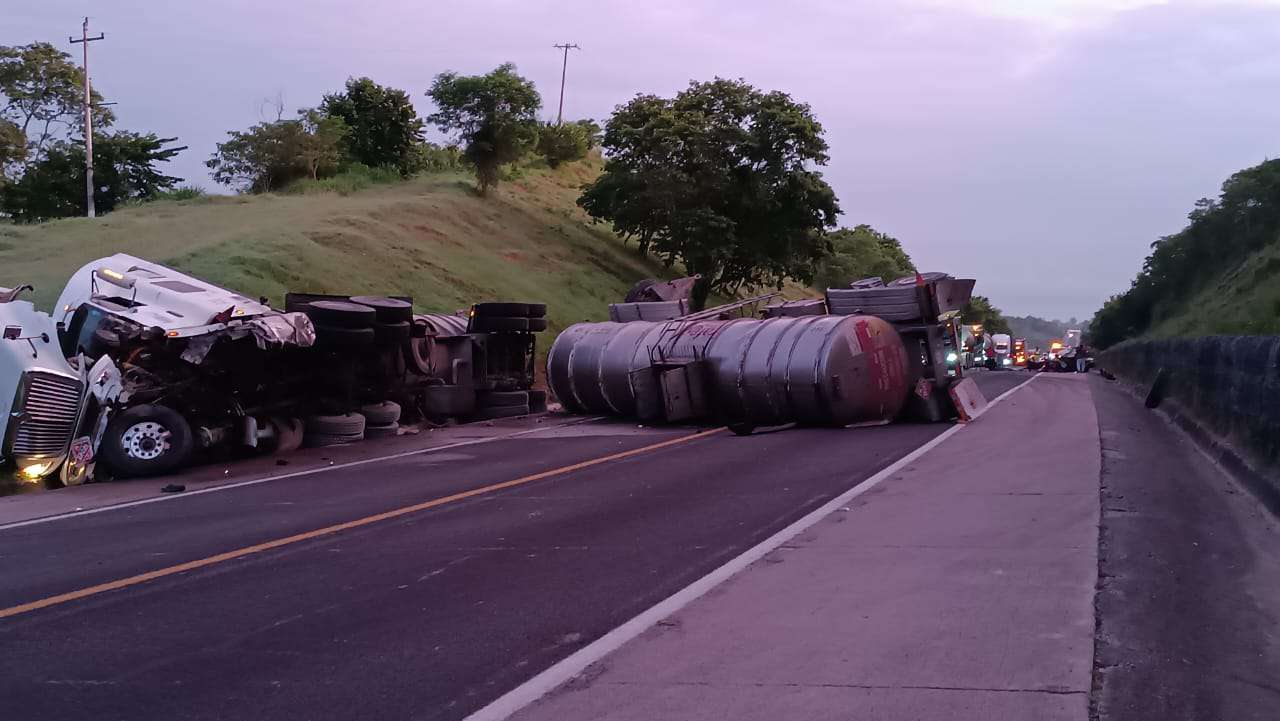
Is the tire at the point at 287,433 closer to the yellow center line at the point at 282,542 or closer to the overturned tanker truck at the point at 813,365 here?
the yellow center line at the point at 282,542

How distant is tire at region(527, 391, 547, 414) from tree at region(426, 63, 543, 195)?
2667 cm

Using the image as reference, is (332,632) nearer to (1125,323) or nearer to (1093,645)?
(1093,645)

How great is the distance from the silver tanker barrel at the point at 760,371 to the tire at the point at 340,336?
5.25 metres

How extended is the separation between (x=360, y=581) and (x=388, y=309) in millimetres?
11173

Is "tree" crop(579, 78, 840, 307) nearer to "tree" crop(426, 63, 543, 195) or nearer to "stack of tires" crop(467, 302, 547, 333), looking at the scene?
"tree" crop(426, 63, 543, 195)

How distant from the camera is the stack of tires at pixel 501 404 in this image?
23.1 meters

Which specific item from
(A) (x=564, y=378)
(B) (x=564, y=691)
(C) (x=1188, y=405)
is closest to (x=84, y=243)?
(A) (x=564, y=378)

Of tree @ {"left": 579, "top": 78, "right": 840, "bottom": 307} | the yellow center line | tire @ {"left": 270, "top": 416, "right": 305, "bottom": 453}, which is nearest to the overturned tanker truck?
the yellow center line

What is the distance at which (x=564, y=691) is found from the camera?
5.42 m

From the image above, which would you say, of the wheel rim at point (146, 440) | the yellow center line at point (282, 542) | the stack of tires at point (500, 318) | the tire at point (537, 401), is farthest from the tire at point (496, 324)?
the wheel rim at point (146, 440)

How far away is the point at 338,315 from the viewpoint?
17078 mm

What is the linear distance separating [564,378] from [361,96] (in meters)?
44.3

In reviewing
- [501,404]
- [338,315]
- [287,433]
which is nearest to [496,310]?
[501,404]

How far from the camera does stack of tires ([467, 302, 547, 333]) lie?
22703 mm
